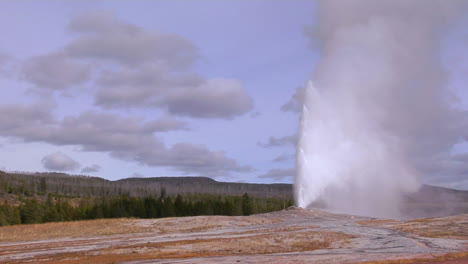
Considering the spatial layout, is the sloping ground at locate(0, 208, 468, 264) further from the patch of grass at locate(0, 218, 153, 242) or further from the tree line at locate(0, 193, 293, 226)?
the tree line at locate(0, 193, 293, 226)

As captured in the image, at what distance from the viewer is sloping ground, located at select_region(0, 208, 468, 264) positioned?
87.6ft

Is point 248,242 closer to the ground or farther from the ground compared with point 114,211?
closer to the ground

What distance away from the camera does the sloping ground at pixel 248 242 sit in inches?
1051

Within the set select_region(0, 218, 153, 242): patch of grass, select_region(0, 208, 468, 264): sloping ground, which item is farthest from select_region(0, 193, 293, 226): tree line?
select_region(0, 208, 468, 264): sloping ground

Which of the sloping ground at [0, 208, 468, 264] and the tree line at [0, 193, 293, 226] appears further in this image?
the tree line at [0, 193, 293, 226]

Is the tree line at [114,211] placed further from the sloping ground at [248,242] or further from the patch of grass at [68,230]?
the sloping ground at [248,242]

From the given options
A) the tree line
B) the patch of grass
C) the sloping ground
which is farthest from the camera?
the tree line

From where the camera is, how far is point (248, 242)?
35.9 m

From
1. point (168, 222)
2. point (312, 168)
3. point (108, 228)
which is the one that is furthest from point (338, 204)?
point (108, 228)

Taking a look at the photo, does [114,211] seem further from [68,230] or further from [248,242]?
[248,242]

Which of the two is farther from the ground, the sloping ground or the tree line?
the tree line

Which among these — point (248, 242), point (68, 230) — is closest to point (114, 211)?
point (68, 230)

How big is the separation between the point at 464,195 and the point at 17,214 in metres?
124

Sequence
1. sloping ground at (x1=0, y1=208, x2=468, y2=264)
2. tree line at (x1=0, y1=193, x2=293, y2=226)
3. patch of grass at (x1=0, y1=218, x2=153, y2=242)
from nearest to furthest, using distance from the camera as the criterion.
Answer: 1. sloping ground at (x1=0, y1=208, x2=468, y2=264)
2. patch of grass at (x1=0, y1=218, x2=153, y2=242)
3. tree line at (x1=0, y1=193, x2=293, y2=226)
